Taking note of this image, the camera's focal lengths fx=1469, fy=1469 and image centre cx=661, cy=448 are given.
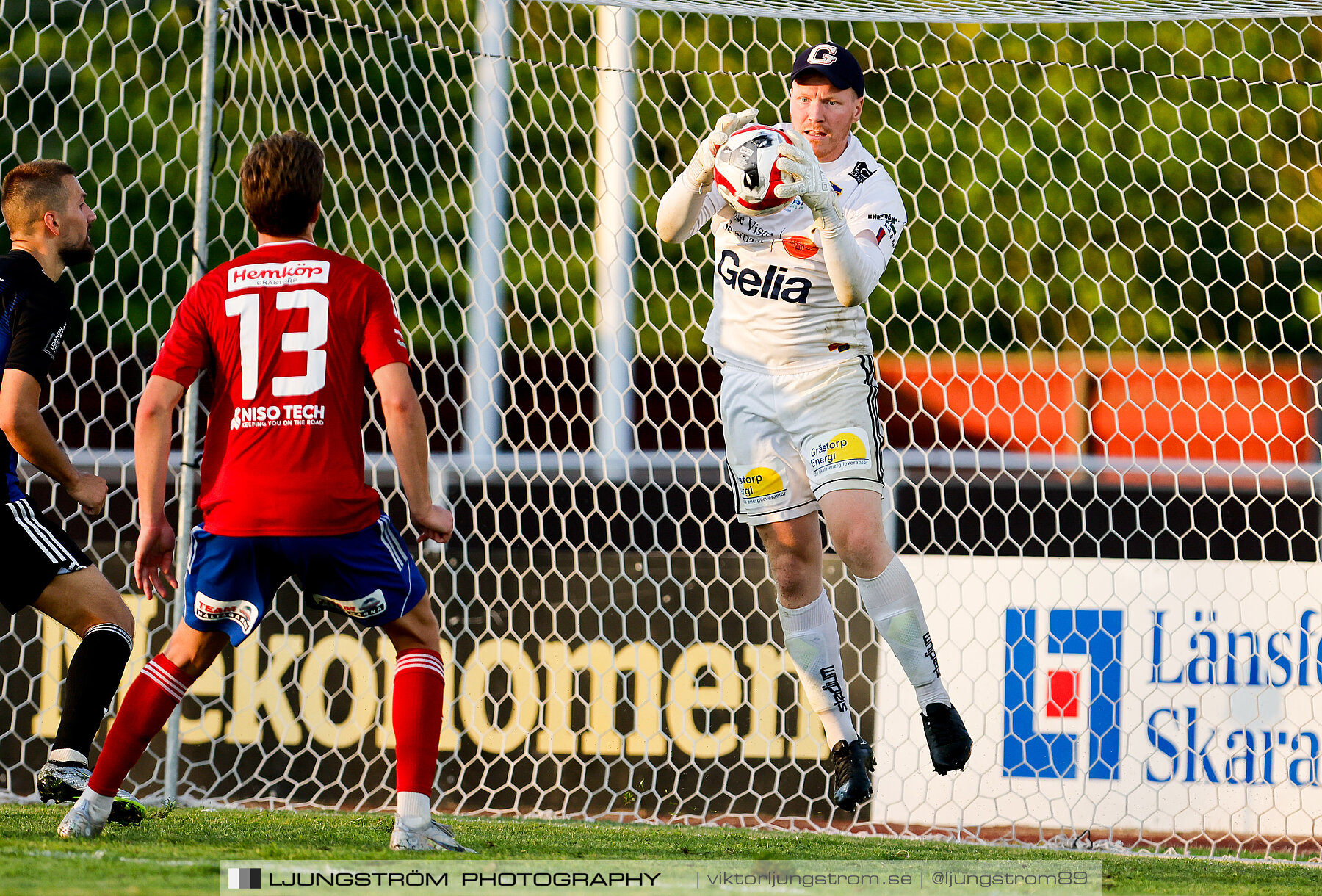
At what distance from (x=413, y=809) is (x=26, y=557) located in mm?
1283

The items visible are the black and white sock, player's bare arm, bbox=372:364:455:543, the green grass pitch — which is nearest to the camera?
the green grass pitch

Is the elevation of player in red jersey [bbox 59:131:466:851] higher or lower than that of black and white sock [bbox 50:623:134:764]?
higher

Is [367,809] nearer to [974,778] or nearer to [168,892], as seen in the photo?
[974,778]

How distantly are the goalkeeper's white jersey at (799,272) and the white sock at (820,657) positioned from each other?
0.67m

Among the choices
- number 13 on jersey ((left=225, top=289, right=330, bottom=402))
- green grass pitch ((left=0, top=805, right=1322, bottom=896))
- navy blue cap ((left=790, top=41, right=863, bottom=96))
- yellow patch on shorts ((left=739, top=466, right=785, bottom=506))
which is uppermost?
navy blue cap ((left=790, top=41, right=863, bottom=96))

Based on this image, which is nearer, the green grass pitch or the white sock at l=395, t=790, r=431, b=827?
the green grass pitch

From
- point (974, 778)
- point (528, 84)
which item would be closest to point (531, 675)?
point (974, 778)

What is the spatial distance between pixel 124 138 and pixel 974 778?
5733 millimetres

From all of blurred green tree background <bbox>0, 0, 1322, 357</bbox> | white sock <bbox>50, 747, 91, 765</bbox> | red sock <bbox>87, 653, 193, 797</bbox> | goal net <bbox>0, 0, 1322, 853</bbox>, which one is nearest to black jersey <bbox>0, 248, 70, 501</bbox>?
→ white sock <bbox>50, 747, 91, 765</bbox>

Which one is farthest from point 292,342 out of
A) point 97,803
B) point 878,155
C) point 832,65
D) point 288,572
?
point 878,155

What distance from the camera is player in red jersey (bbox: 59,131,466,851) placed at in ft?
10.2

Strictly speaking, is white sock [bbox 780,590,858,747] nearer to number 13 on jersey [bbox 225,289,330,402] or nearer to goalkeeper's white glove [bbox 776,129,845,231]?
goalkeeper's white glove [bbox 776,129,845,231]

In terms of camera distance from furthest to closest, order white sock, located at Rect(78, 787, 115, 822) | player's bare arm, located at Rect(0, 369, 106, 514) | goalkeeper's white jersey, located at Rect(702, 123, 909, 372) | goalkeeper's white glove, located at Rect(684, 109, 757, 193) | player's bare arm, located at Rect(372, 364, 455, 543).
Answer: goalkeeper's white jersey, located at Rect(702, 123, 909, 372) → goalkeeper's white glove, located at Rect(684, 109, 757, 193) → player's bare arm, located at Rect(0, 369, 106, 514) → white sock, located at Rect(78, 787, 115, 822) → player's bare arm, located at Rect(372, 364, 455, 543)

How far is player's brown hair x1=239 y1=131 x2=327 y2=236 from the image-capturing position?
3.16 m
